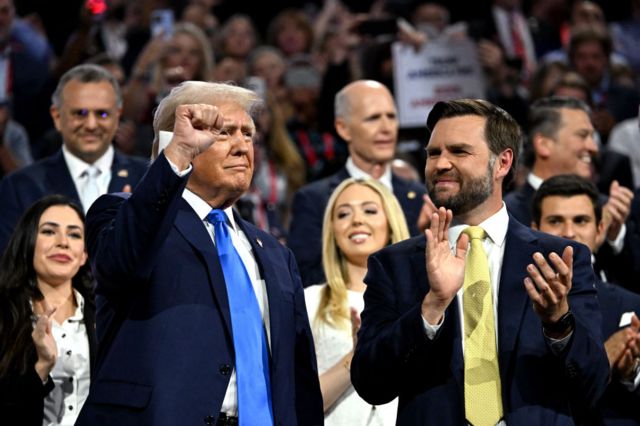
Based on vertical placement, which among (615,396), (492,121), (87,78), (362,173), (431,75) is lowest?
(615,396)

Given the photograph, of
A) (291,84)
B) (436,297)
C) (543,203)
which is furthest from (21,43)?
(436,297)

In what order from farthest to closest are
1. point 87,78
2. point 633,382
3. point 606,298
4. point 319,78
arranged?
1. point 319,78
2. point 87,78
3. point 606,298
4. point 633,382

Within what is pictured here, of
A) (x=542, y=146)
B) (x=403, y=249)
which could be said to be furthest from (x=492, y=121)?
(x=542, y=146)

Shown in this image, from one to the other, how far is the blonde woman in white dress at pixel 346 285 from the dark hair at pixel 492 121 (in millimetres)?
1147

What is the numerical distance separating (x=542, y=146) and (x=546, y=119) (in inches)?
6.9

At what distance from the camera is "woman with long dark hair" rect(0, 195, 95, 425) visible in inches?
195

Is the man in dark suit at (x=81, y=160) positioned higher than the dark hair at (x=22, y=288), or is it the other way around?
the man in dark suit at (x=81, y=160)

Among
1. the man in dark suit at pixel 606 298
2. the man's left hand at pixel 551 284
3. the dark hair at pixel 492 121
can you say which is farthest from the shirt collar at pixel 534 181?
the man's left hand at pixel 551 284

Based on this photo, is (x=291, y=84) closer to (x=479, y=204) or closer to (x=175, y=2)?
(x=175, y=2)

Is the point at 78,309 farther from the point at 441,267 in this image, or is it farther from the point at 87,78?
the point at 441,267

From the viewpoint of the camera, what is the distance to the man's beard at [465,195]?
4121mm

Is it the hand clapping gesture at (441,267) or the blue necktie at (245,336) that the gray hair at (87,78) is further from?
the hand clapping gesture at (441,267)

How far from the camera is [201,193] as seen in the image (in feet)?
13.5

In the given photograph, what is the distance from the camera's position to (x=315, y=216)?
21.3 ft
